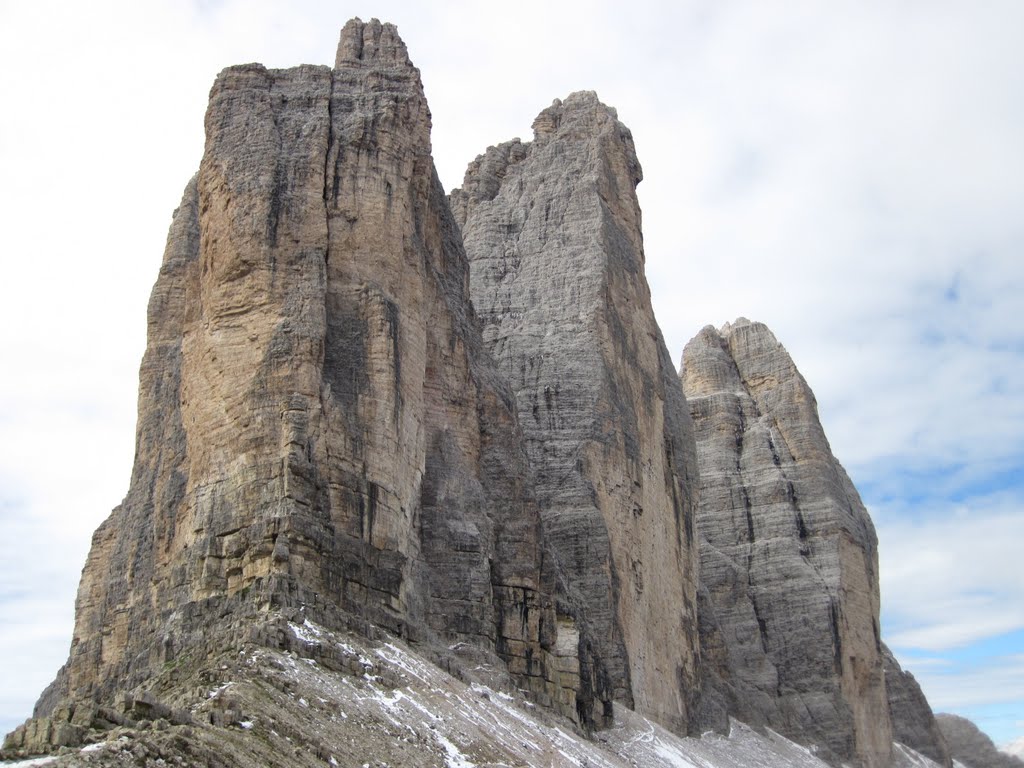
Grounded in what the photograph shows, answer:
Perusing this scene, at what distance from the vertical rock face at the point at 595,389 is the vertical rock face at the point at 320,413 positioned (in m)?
6.46

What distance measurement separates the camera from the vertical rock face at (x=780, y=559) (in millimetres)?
76750

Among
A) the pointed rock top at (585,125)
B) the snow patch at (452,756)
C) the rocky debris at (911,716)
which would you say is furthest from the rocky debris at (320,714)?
the rocky debris at (911,716)

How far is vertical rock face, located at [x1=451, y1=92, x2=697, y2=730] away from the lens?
190 ft

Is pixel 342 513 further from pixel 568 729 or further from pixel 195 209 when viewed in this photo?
pixel 195 209

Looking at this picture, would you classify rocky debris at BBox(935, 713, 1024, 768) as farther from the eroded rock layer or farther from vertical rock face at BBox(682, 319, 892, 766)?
the eroded rock layer

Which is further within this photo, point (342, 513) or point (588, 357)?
point (588, 357)

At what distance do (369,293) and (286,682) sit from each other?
14.7 meters

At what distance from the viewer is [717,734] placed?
6594 centimetres

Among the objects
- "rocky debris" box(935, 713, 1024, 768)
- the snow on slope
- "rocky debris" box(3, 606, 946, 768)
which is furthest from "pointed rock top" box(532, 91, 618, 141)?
"rocky debris" box(935, 713, 1024, 768)

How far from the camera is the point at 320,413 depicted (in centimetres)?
3966

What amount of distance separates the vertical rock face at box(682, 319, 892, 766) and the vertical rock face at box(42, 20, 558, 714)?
25907 mm

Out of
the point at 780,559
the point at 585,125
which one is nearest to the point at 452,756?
the point at 585,125

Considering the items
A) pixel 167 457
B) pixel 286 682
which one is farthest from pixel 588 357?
pixel 286 682

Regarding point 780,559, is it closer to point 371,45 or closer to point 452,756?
point 371,45
